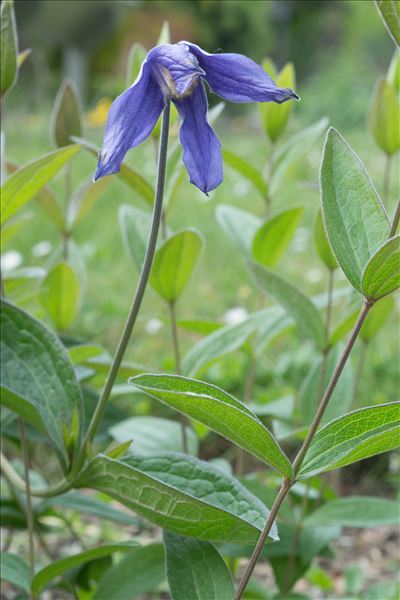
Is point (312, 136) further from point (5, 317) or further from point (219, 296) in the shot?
point (219, 296)

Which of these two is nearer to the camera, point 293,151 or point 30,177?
point 30,177

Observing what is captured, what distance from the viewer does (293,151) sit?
981mm

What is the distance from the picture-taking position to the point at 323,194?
1.83 feet

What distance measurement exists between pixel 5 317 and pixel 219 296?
1.81 meters

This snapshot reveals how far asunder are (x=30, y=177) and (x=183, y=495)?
11.0 inches

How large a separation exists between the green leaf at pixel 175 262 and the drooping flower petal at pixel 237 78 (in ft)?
0.87

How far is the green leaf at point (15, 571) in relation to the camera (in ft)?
2.43

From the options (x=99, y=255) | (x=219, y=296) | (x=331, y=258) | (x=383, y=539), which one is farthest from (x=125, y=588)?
(x=99, y=255)

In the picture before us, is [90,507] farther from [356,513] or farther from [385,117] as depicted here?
[385,117]

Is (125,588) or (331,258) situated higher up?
(331,258)

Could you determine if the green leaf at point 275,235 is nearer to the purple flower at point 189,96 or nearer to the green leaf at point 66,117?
the green leaf at point 66,117

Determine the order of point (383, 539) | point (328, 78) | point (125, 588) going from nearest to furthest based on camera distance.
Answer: point (125, 588)
point (383, 539)
point (328, 78)

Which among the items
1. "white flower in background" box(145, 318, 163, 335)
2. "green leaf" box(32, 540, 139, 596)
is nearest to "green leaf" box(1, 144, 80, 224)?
"green leaf" box(32, 540, 139, 596)

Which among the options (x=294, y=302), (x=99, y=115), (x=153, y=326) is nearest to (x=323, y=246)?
(x=294, y=302)
